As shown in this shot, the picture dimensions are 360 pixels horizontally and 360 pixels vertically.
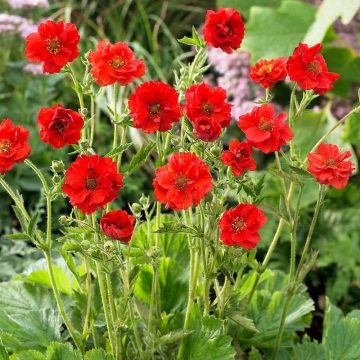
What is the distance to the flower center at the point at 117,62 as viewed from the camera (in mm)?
833

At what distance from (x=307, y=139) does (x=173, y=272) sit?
1.21 metres

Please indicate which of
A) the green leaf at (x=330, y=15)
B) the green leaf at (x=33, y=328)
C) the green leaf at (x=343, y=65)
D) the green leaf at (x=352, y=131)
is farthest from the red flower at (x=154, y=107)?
the green leaf at (x=343, y=65)

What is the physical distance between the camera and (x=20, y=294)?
3.96 ft

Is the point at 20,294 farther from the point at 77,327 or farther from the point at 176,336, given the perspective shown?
the point at 176,336

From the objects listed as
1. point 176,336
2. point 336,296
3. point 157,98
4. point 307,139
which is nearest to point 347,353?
point 176,336

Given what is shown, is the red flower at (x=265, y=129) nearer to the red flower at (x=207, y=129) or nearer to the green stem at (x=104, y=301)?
the red flower at (x=207, y=129)

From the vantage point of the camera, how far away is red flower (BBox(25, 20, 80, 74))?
0.82 meters

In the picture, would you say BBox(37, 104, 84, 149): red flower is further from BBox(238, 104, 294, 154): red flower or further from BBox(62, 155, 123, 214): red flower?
BBox(238, 104, 294, 154): red flower

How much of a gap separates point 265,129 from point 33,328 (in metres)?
0.53

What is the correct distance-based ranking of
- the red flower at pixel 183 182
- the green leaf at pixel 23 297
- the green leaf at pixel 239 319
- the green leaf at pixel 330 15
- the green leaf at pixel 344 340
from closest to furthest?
the red flower at pixel 183 182 < the green leaf at pixel 239 319 < the green leaf at pixel 344 340 < the green leaf at pixel 23 297 < the green leaf at pixel 330 15

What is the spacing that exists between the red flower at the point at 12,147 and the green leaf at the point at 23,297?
0.46 m

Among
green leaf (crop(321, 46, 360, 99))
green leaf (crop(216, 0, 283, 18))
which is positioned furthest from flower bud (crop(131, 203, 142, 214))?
green leaf (crop(216, 0, 283, 18))

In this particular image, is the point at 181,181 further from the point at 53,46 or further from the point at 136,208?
the point at 53,46

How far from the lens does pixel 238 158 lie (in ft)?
2.60
